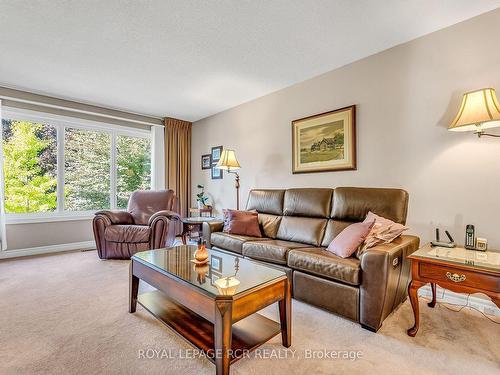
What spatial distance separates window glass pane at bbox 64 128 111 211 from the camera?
421cm

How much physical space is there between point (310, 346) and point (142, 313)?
128 centimetres

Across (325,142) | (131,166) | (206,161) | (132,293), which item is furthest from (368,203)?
(131,166)

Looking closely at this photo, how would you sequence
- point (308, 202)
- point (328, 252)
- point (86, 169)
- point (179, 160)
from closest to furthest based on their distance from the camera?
point (328, 252), point (308, 202), point (86, 169), point (179, 160)

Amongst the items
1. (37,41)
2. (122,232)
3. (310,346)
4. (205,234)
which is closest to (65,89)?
(37,41)

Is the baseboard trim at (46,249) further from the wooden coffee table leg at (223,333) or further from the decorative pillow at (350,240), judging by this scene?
the decorative pillow at (350,240)

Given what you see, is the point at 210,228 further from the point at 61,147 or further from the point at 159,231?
the point at 61,147

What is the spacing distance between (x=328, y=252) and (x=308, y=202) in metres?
0.79

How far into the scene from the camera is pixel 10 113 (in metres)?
3.70

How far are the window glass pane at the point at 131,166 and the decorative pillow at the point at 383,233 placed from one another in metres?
4.17

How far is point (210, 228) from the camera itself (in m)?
3.21

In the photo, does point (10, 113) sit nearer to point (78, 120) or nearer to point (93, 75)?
point (78, 120)

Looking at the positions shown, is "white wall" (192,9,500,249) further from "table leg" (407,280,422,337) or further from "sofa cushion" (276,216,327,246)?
"table leg" (407,280,422,337)

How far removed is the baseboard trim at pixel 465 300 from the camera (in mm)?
2051

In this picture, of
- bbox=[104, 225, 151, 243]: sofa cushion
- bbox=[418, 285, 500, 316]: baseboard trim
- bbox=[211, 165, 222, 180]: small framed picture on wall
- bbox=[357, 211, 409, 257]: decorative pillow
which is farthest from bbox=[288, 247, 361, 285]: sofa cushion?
bbox=[211, 165, 222, 180]: small framed picture on wall
